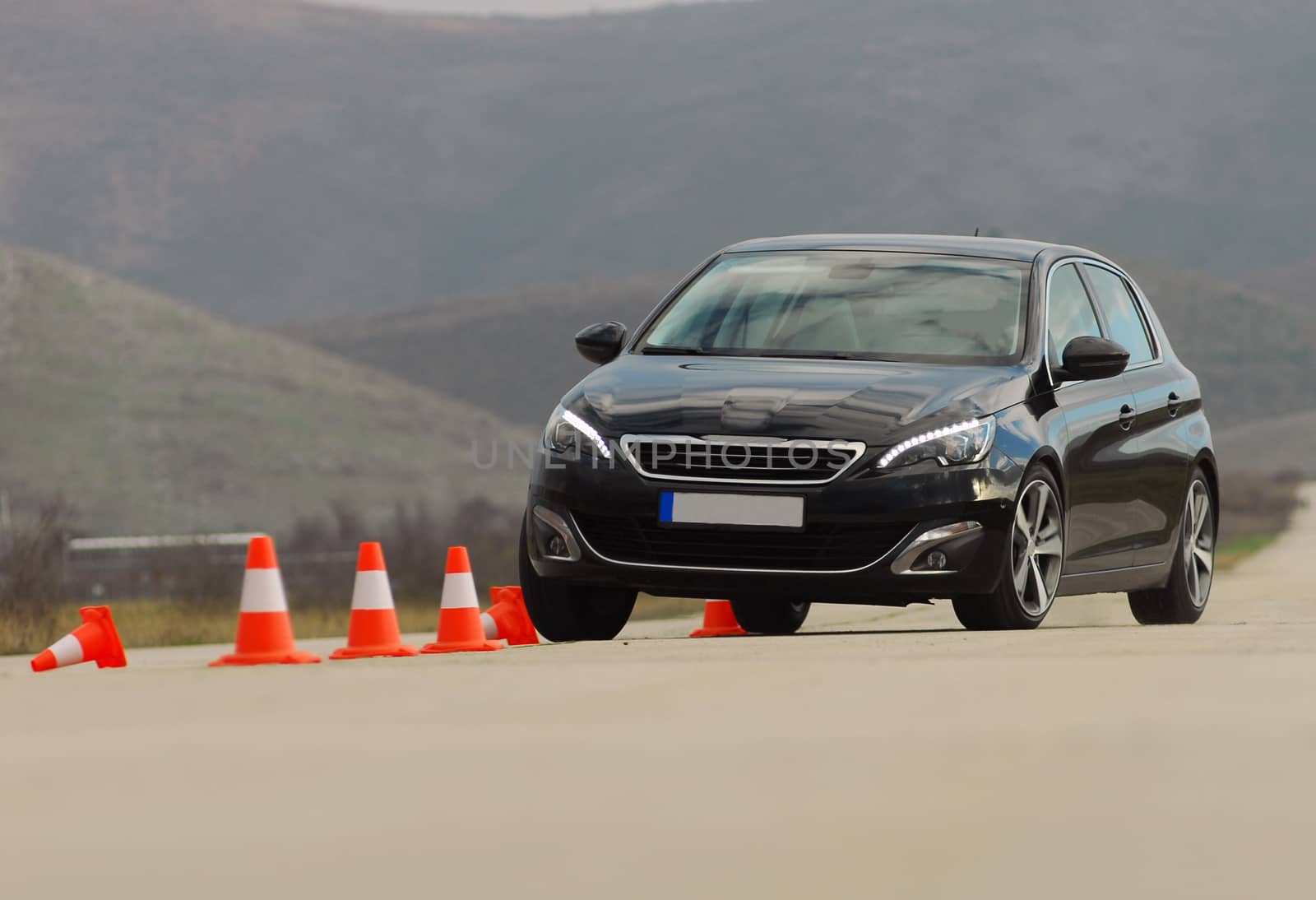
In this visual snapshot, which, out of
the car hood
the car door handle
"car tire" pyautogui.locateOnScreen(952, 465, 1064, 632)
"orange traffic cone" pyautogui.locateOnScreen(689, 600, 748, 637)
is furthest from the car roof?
"orange traffic cone" pyautogui.locateOnScreen(689, 600, 748, 637)

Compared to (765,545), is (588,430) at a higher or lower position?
higher

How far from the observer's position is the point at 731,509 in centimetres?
932

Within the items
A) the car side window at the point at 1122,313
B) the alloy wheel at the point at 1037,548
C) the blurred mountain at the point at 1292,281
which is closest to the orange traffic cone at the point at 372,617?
the alloy wheel at the point at 1037,548

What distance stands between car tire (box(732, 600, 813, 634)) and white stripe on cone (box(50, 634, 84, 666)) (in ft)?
11.1

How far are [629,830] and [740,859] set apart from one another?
401mm

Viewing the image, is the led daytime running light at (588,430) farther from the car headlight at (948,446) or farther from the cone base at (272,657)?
the cone base at (272,657)

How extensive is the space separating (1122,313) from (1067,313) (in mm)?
1085

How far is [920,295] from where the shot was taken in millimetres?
10586

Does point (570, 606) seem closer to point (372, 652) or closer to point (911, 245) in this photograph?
point (372, 652)

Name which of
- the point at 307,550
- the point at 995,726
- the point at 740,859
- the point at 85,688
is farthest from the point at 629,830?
the point at 307,550

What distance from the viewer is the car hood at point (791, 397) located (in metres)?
9.28

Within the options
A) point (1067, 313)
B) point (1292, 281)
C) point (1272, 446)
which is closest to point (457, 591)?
point (1067, 313)

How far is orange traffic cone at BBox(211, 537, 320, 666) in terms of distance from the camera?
10.3 m

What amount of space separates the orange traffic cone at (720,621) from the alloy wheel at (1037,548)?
2809 mm
